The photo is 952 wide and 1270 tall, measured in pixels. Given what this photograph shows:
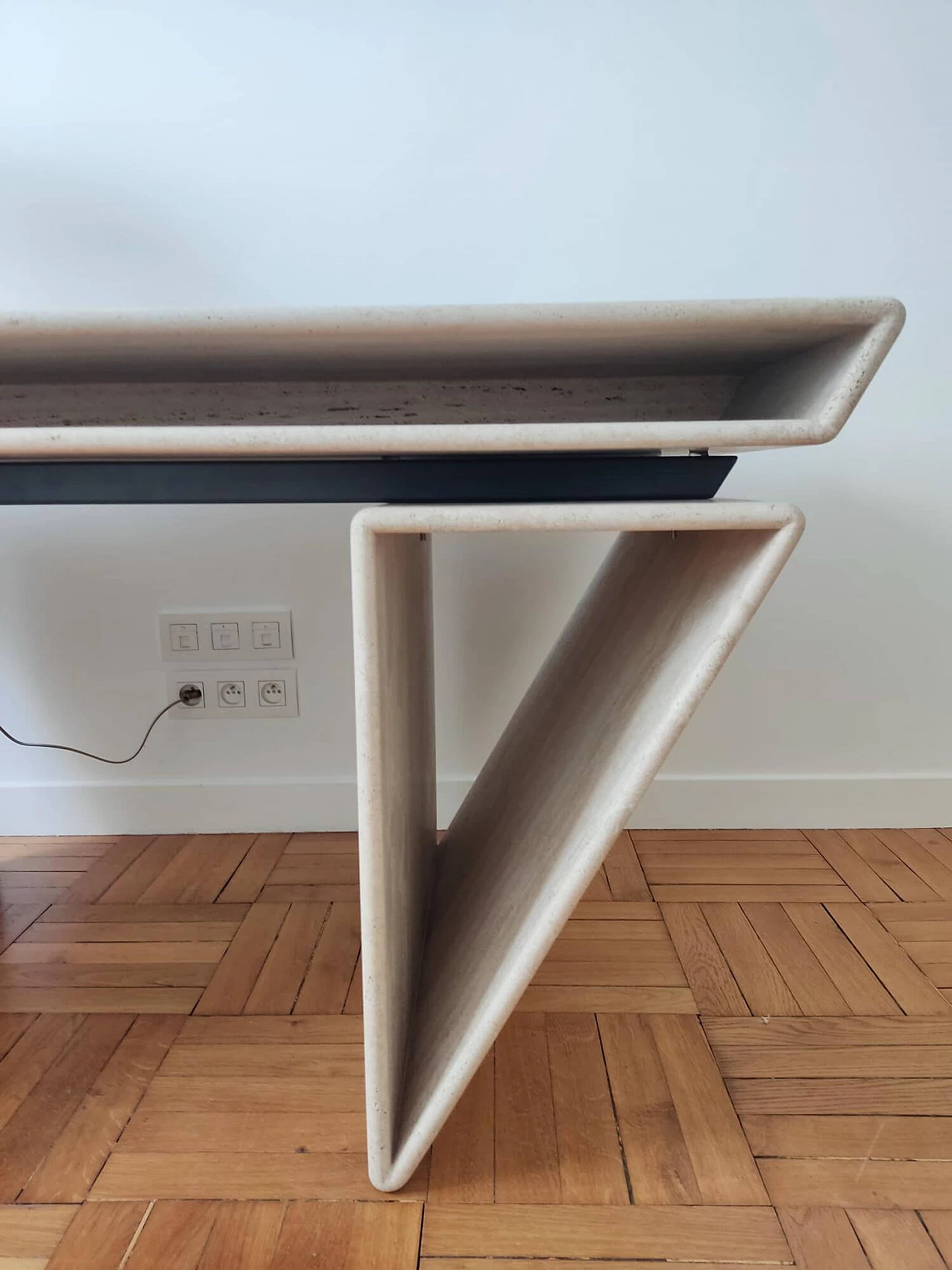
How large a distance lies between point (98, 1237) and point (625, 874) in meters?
0.81

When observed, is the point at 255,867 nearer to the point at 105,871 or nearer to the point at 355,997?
the point at 105,871

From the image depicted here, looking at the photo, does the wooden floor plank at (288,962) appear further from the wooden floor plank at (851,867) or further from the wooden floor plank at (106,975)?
the wooden floor plank at (851,867)

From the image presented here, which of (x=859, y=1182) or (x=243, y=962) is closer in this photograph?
(x=859, y=1182)

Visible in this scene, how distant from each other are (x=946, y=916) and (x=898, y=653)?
43 cm

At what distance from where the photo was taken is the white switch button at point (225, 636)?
137 centimetres

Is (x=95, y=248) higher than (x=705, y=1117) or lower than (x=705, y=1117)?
higher

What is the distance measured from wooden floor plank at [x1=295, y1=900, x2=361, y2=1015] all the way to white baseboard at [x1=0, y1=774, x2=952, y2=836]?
A: 10.0 inches

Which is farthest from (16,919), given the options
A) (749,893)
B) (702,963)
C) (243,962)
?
(749,893)

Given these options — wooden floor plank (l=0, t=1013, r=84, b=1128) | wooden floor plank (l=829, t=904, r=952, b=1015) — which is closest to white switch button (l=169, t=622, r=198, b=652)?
wooden floor plank (l=0, t=1013, r=84, b=1128)

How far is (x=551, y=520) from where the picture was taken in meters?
0.58

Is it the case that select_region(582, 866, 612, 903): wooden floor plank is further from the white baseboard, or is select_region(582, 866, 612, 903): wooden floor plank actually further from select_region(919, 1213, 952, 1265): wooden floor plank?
select_region(919, 1213, 952, 1265): wooden floor plank

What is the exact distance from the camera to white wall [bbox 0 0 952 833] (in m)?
1.22

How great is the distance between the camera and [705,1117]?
0.80 meters

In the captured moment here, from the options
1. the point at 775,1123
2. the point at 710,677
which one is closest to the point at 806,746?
the point at 775,1123
